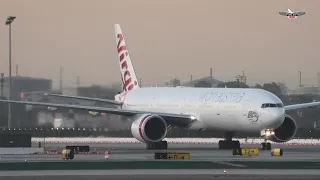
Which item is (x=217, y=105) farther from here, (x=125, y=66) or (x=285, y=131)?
(x=125, y=66)

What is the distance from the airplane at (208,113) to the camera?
59.5 m

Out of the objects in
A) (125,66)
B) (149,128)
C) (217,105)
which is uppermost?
(125,66)

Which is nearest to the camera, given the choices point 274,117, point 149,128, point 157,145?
point 274,117

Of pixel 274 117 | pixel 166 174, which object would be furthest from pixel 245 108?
pixel 166 174

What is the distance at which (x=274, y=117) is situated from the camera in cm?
5856

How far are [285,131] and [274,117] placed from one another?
12.7ft

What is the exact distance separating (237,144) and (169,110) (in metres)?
5.76

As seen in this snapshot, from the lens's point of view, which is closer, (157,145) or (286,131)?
(157,145)

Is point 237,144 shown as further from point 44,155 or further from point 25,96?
point 25,96

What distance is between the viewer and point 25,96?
81875 millimetres

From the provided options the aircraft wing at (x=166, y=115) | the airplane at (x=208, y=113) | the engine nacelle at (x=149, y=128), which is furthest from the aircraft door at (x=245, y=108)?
the engine nacelle at (x=149, y=128)

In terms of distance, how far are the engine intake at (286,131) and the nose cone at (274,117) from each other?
8.84ft

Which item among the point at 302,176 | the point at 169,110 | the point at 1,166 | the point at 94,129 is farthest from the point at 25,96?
the point at 302,176

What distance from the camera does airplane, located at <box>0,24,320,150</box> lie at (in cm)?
5953
